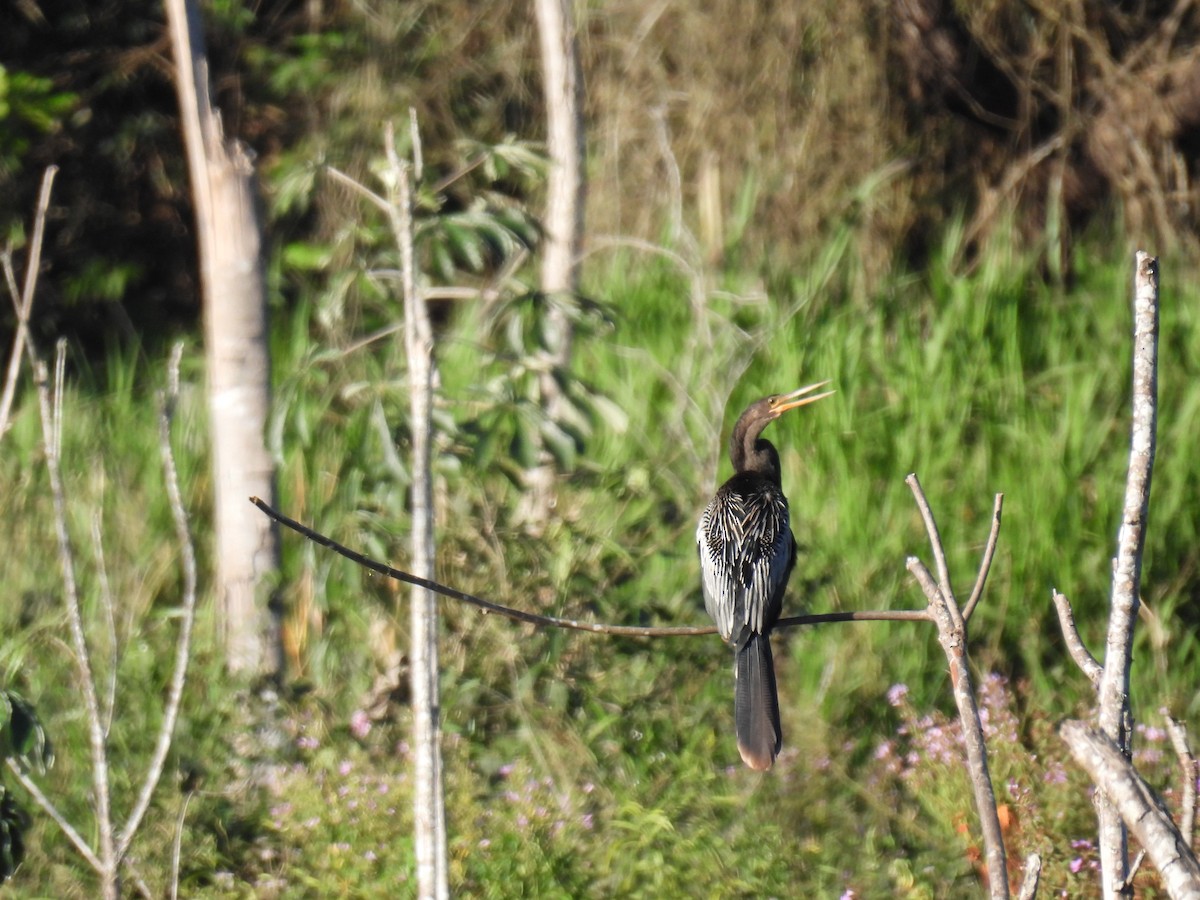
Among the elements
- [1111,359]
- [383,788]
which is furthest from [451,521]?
[1111,359]

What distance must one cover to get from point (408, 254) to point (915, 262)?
455 centimetres

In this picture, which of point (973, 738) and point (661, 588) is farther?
point (661, 588)

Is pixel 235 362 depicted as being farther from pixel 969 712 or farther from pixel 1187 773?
pixel 1187 773

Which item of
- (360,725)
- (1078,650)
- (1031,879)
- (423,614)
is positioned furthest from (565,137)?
(1031,879)

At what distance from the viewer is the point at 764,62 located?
6.91m

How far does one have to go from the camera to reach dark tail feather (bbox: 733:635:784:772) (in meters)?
2.43

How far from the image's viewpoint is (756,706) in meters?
2.55

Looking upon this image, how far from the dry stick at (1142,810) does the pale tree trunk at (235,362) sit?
2.96 metres

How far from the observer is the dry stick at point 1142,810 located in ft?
3.79

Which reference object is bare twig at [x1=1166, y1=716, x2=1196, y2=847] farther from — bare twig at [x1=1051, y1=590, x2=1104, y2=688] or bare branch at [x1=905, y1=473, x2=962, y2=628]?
bare branch at [x1=905, y1=473, x2=962, y2=628]

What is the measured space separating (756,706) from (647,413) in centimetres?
268

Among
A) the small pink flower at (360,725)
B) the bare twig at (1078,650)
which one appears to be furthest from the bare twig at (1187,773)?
the small pink flower at (360,725)

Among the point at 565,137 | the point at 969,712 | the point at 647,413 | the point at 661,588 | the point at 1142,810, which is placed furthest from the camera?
the point at 647,413

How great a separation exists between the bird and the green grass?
358mm
